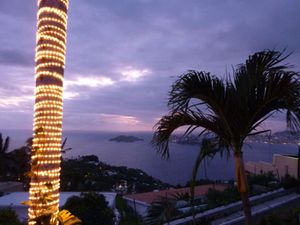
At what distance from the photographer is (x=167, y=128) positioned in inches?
120

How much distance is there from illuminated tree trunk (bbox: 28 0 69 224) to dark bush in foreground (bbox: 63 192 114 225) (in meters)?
4.53

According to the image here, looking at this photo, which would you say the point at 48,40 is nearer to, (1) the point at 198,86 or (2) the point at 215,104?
(1) the point at 198,86

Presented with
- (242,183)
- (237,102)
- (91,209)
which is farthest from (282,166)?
(237,102)

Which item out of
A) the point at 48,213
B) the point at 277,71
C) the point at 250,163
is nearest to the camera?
the point at 48,213

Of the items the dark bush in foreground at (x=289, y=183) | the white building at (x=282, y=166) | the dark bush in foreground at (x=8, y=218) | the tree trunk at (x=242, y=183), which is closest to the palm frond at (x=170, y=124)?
the tree trunk at (x=242, y=183)

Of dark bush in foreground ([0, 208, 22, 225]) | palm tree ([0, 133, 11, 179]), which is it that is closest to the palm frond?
dark bush in foreground ([0, 208, 22, 225])

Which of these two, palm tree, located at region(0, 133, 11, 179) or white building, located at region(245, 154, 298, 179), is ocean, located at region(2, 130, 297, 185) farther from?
palm tree, located at region(0, 133, 11, 179)

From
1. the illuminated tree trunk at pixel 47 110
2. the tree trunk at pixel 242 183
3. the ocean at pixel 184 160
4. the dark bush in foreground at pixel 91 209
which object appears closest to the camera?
the illuminated tree trunk at pixel 47 110

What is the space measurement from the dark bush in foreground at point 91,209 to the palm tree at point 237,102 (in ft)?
13.7

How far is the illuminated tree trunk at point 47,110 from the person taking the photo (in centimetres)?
219

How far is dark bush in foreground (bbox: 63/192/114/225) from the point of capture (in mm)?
6620

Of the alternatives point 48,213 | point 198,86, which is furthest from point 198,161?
point 48,213

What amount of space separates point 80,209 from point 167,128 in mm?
4314

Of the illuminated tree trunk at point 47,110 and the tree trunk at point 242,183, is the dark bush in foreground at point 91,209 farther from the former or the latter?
the illuminated tree trunk at point 47,110
